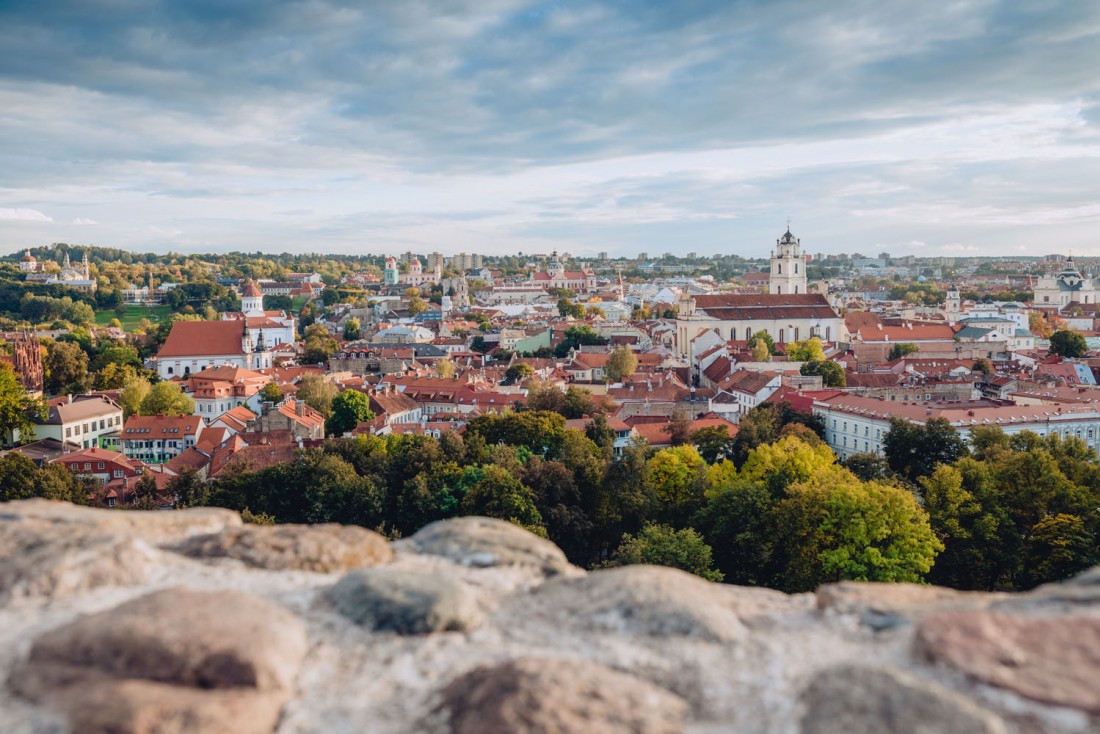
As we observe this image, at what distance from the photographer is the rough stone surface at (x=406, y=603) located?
6.79 metres

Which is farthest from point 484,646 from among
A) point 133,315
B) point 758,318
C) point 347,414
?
point 133,315

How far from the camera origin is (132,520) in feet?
28.5

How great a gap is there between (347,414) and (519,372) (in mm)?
21109

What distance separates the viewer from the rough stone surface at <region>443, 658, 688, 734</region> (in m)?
5.35

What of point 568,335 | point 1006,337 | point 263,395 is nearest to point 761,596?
point 263,395

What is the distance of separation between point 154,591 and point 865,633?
535 cm

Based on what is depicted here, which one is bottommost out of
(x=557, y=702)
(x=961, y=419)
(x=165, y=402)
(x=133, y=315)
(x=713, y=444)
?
(x=165, y=402)

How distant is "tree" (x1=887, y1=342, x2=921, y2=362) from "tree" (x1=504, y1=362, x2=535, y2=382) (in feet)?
107

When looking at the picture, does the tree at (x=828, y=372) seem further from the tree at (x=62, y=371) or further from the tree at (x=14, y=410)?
the tree at (x=62, y=371)

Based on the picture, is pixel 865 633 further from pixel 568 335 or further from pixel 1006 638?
pixel 568 335

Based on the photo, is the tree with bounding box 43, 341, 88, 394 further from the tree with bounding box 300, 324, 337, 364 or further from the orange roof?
the tree with bounding box 300, 324, 337, 364

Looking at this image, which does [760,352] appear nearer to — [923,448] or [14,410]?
[923,448]

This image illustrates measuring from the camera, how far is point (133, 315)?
12925cm

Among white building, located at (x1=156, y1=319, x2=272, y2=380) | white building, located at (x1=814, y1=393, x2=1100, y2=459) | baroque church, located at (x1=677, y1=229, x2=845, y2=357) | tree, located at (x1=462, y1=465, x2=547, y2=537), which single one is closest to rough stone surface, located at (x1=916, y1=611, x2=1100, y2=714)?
tree, located at (x1=462, y1=465, x2=547, y2=537)
